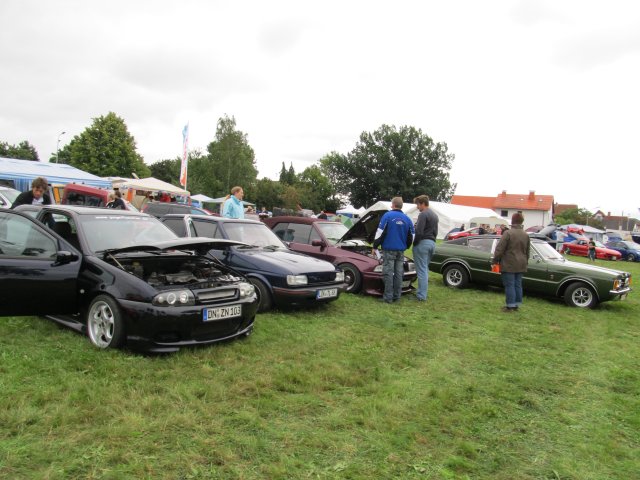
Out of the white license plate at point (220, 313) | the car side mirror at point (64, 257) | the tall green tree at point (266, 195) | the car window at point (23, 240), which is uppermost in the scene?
the tall green tree at point (266, 195)

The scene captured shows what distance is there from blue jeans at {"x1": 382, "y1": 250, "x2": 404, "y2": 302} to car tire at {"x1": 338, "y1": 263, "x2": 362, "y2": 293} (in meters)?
0.56

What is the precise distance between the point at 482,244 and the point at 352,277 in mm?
3818

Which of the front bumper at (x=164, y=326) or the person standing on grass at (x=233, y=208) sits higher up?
the person standing on grass at (x=233, y=208)

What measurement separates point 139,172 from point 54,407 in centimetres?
5553

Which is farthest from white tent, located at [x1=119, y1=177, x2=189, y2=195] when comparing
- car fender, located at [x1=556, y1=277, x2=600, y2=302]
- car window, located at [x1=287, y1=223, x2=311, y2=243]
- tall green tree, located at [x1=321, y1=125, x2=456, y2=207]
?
tall green tree, located at [x1=321, y1=125, x2=456, y2=207]

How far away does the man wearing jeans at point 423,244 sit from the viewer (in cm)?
818

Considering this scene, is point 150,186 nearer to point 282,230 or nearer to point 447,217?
point 282,230

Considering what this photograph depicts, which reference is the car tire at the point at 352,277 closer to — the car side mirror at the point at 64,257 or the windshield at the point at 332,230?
the windshield at the point at 332,230

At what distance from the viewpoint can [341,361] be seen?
451 centimetres

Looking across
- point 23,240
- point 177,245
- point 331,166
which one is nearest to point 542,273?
point 177,245

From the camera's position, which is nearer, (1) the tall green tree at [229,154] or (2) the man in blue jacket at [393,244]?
(2) the man in blue jacket at [393,244]

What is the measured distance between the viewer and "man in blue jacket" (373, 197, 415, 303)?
301 inches

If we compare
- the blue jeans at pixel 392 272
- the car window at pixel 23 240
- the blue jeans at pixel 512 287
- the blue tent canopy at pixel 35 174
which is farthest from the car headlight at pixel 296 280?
the blue tent canopy at pixel 35 174

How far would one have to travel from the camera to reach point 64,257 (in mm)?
4395
